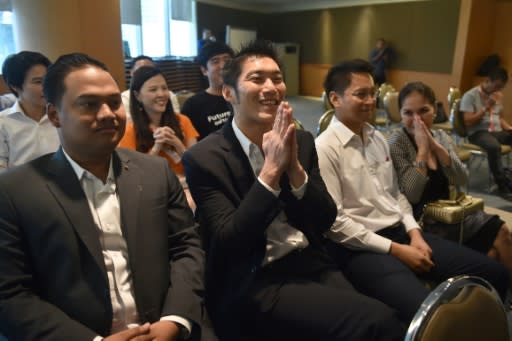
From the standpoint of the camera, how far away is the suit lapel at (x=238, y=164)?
4.68 feet

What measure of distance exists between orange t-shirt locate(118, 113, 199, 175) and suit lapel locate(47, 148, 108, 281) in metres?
1.13

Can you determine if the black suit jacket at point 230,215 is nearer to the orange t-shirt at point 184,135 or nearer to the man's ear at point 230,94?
the man's ear at point 230,94

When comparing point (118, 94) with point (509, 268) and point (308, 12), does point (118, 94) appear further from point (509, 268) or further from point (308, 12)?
point (308, 12)

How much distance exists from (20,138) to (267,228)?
5.16 ft

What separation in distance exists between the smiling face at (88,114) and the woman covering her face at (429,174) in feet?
4.96

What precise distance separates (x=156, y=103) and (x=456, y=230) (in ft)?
6.05

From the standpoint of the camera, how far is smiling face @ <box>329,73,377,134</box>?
190 centimetres

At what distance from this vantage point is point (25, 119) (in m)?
2.16

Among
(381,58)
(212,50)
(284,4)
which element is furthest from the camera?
(284,4)

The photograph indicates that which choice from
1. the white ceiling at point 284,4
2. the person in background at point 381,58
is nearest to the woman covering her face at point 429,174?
the person in background at point 381,58

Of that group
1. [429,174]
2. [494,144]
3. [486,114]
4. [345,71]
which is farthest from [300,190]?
[486,114]

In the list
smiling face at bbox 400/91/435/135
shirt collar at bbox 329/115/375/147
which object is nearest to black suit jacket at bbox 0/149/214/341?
shirt collar at bbox 329/115/375/147

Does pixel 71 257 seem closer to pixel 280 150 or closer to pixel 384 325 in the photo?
pixel 280 150

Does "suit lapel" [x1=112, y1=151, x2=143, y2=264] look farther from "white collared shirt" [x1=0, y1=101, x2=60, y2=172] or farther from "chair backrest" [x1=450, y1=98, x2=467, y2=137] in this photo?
"chair backrest" [x1=450, y1=98, x2=467, y2=137]
